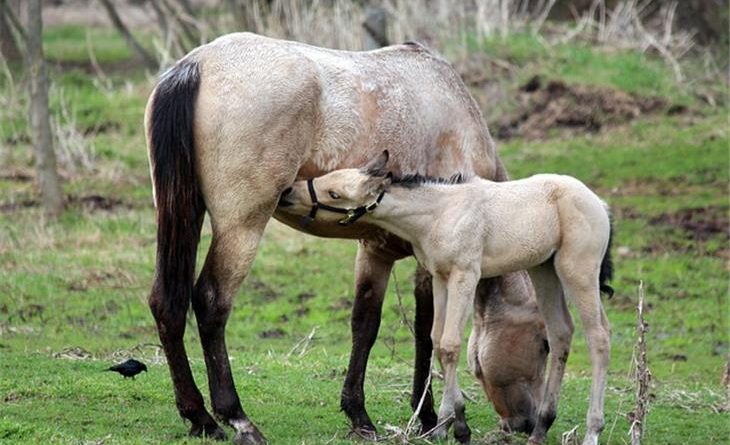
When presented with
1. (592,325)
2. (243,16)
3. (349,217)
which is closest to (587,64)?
(243,16)

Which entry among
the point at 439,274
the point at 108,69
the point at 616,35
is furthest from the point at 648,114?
the point at 439,274

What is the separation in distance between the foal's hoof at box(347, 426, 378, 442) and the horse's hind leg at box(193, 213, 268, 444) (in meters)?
0.78

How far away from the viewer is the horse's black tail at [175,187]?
6.88m

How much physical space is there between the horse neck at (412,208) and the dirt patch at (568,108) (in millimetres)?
11462

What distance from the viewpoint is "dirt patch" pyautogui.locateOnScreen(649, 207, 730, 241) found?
1496 centimetres

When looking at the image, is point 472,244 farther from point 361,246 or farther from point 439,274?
point 361,246

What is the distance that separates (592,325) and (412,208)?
130 centimetres

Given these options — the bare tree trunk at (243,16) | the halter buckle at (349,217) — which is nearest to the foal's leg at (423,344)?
the halter buckle at (349,217)

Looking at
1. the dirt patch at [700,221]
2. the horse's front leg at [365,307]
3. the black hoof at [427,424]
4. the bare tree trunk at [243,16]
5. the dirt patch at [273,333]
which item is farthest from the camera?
the bare tree trunk at [243,16]

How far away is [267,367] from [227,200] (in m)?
3.07

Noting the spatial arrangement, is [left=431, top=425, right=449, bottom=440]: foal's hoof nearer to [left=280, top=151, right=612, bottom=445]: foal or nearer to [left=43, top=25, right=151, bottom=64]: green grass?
[left=280, top=151, right=612, bottom=445]: foal

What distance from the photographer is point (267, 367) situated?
975 centimetres

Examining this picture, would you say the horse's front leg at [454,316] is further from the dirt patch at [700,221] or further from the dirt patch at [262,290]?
the dirt patch at [700,221]

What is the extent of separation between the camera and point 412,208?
7.15 meters
